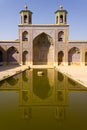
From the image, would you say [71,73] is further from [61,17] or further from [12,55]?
[61,17]

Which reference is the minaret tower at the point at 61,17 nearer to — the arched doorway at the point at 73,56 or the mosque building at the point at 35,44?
the mosque building at the point at 35,44

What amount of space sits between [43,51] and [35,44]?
1520 mm

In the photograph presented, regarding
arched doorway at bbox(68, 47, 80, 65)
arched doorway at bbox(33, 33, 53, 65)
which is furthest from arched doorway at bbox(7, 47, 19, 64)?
arched doorway at bbox(68, 47, 80, 65)

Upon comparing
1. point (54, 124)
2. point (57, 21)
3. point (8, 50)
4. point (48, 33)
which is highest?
point (57, 21)

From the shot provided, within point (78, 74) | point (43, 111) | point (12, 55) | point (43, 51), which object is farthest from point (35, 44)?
point (43, 111)

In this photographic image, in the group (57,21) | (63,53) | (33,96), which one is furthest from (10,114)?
(57,21)

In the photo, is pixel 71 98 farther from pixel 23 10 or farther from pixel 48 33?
pixel 23 10

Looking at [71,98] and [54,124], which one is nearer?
[54,124]

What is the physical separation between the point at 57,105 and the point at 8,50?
18.9m

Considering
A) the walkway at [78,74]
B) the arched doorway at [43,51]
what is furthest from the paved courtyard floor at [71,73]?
the arched doorway at [43,51]

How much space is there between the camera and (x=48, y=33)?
76.2 ft

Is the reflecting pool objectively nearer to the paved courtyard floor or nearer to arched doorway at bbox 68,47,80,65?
the paved courtyard floor

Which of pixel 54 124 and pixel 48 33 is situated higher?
pixel 48 33

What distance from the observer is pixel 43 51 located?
2450 centimetres
